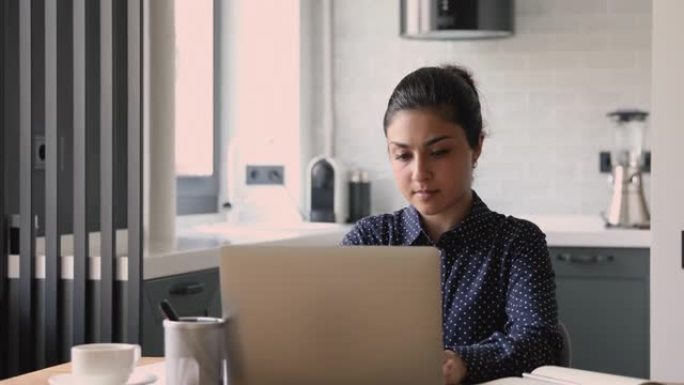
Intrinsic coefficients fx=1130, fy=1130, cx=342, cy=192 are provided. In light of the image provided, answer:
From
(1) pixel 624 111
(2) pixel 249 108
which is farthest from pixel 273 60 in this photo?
(1) pixel 624 111

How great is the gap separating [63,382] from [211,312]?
5.55 feet

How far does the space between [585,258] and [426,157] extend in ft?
7.42

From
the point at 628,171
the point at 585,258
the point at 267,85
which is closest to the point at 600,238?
the point at 585,258

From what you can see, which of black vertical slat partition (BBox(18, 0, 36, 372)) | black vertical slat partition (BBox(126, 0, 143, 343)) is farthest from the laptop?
black vertical slat partition (BBox(18, 0, 36, 372))

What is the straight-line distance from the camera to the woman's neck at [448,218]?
81.5 inches

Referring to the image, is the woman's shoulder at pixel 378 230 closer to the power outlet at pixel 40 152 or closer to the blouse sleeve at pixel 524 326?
the blouse sleeve at pixel 524 326

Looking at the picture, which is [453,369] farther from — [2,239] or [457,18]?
[457,18]

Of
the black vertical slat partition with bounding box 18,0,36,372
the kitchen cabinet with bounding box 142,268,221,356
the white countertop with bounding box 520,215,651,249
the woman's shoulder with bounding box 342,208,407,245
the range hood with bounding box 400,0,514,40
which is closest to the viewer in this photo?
the woman's shoulder with bounding box 342,208,407,245

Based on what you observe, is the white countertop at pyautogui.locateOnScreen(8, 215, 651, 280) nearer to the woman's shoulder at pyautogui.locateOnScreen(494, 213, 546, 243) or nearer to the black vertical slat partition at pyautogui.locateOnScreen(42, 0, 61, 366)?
the black vertical slat partition at pyautogui.locateOnScreen(42, 0, 61, 366)

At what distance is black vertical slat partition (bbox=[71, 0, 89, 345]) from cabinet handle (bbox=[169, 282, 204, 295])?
0.31m

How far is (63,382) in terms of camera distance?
161 centimetres

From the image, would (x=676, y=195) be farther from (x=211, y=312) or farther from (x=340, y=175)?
(x=340, y=175)

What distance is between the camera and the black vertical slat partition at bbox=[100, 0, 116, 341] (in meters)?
2.70

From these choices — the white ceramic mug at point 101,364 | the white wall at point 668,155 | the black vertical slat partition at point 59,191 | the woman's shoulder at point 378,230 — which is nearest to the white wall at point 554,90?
the white wall at point 668,155
